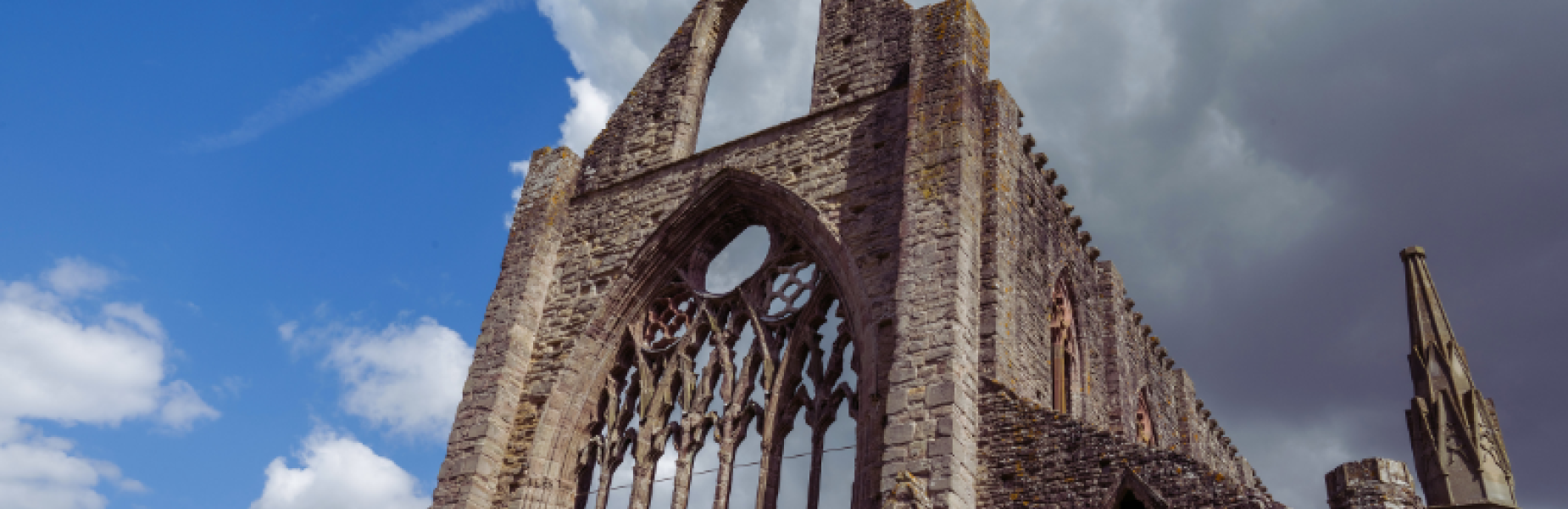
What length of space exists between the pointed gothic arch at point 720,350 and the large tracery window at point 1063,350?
91.9 inches

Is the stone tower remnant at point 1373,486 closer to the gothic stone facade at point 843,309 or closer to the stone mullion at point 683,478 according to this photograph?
the gothic stone facade at point 843,309

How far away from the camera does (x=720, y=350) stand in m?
11.1

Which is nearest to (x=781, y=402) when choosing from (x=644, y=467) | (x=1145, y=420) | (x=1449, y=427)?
(x=644, y=467)

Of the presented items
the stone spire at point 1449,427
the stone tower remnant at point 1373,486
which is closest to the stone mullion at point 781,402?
the stone tower remnant at point 1373,486

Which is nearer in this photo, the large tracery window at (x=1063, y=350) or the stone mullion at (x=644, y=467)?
the stone mullion at (x=644, y=467)

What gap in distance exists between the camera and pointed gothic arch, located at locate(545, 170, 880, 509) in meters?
10.1

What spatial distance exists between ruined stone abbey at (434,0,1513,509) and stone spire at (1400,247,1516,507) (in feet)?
0.21

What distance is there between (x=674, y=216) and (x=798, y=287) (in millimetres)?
1759

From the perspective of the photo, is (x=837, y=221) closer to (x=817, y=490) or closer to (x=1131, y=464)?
(x=817, y=490)

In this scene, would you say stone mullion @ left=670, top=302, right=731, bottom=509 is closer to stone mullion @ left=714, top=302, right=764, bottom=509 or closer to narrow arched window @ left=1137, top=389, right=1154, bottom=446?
stone mullion @ left=714, top=302, right=764, bottom=509

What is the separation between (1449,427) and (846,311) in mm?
4749

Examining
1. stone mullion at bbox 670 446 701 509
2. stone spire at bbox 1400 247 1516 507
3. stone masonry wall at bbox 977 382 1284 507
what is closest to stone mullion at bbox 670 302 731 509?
stone mullion at bbox 670 446 701 509

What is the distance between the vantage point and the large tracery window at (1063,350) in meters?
11.4

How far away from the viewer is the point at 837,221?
35.4 ft
